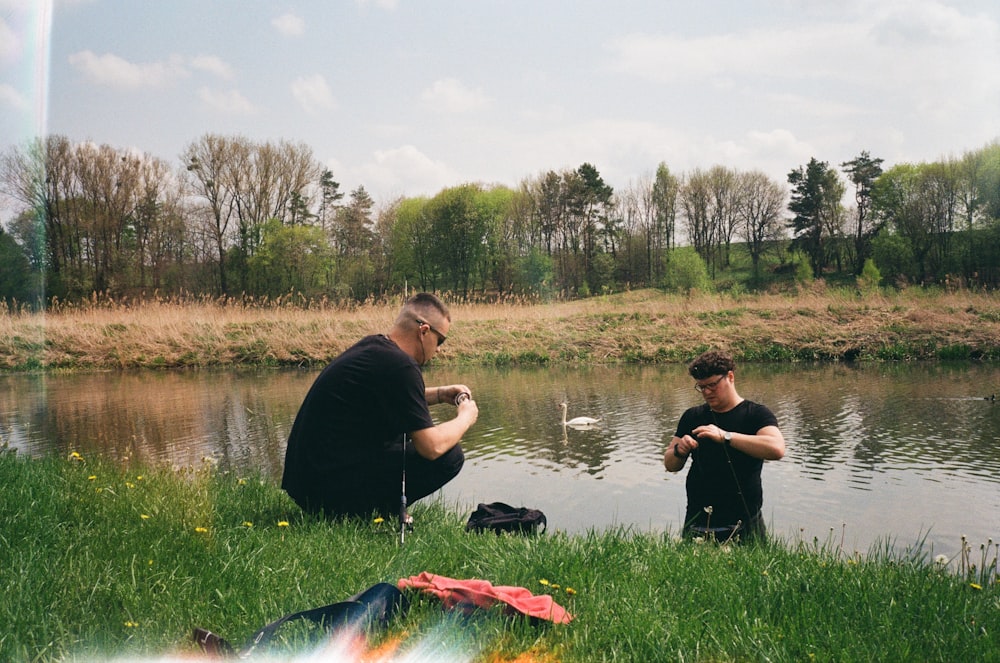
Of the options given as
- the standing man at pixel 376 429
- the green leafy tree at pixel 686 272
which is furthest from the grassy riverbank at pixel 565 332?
the green leafy tree at pixel 686 272

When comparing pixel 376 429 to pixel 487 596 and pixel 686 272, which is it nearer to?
pixel 487 596

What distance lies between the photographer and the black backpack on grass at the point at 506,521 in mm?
4715

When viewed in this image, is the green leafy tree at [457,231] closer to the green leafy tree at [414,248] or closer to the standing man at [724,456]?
the green leafy tree at [414,248]

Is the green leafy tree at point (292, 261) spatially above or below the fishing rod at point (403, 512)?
above

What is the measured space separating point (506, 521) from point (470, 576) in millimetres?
1269

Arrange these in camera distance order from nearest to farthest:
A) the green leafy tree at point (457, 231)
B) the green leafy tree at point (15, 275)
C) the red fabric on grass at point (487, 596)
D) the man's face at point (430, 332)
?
1. the red fabric on grass at point (487, 596)
2. the man's face at point (430, 332)
3. the green leafy tree at point (15, 275)
4. the green leafy tree at point (457, 231)

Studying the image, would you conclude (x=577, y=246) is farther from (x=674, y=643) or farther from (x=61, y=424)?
(x=674, y=643)

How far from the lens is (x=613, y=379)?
A: 16.8 metres

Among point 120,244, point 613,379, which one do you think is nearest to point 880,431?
point 613,379

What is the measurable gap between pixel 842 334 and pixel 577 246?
33.4 meters

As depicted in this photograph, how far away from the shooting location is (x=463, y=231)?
47281 millimetres

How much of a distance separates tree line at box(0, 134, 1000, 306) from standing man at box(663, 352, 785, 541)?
105 feet

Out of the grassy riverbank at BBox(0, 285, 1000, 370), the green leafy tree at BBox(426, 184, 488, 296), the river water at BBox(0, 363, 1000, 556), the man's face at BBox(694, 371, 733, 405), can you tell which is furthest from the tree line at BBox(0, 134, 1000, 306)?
the man's face at BBox(694, 371, 733, 405)

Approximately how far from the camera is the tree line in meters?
39.2
